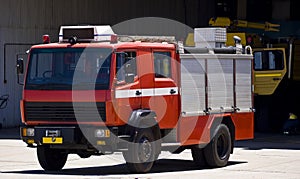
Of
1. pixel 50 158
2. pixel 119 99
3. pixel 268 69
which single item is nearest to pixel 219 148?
pixel 119 99

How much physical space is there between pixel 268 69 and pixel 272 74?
257mm

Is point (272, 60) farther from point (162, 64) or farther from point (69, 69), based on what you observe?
point (69, 69)

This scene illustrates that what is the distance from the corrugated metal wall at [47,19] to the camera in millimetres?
28578

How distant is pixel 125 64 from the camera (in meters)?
15.5

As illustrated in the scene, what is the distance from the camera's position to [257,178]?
15250mm

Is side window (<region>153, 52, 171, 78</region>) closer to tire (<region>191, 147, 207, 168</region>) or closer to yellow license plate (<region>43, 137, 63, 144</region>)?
tire (<region>191, 147, 207, 168</region>)

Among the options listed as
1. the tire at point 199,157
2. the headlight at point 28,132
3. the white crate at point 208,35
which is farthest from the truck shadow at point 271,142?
the headlight at point 28,132

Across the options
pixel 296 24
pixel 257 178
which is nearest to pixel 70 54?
pixel 257 178

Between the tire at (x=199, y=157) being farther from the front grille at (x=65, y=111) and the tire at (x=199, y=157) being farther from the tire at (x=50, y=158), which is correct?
the front grille at (x=65, y=111)

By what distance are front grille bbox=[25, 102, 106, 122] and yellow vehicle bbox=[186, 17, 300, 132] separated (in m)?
11.1

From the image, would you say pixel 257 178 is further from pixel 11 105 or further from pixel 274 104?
pixel 11 105

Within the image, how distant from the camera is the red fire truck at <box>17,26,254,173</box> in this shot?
15250 mm

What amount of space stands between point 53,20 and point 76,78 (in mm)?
15064

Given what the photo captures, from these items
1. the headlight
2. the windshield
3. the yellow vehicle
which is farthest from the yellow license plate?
the yellow vehicle
